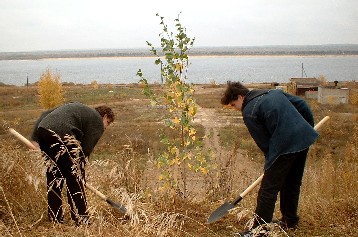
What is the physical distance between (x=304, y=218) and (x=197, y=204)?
46.7 inches

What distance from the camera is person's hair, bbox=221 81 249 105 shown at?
3523mm

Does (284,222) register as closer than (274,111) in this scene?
No

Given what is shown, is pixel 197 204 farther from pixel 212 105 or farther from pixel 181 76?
pixel 212 105

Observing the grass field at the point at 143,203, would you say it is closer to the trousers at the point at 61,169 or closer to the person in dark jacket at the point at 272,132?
the trousers at the point at 61,169

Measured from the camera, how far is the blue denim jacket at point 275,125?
3252 millimetres

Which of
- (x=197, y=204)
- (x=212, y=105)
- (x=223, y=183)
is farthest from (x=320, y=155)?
(x=212, y=105)

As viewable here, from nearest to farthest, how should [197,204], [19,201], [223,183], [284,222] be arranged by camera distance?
[284,222] → [19,201] → [197,204] → [223,183]

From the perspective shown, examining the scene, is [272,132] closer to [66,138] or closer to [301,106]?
[301,106]

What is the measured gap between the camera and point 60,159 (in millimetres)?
3469

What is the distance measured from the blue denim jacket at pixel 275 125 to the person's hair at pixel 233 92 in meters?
0.11

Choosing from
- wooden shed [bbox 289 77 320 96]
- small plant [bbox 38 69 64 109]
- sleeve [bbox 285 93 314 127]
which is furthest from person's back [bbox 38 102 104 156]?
wooden shed [bbox 289 77 320 96]

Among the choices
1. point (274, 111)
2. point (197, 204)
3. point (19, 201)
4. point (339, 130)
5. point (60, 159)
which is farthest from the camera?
point (339, 130)

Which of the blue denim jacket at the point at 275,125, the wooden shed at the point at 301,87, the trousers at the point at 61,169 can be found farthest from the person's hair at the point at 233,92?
the wooden shed at the point at 301,87

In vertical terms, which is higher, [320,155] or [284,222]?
[284,222]
